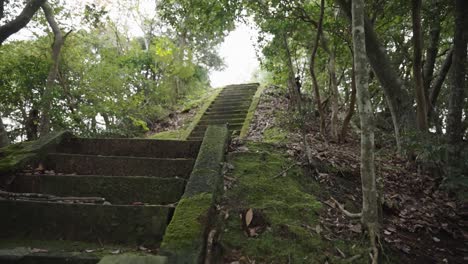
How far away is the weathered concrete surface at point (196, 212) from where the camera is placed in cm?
226

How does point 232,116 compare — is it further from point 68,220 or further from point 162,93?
point 68,220

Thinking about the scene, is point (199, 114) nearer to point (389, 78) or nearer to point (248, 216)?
point (389, 78)

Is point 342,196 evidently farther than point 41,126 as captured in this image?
No

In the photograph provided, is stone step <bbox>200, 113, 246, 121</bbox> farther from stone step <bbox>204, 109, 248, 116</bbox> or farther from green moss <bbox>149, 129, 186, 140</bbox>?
green moss <bbox>149, 129, 186, 140</bbox>

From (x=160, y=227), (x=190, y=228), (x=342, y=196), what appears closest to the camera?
→ (x=190, y=228)

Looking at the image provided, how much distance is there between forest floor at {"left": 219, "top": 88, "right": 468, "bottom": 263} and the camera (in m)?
2.57

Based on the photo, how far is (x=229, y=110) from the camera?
10203mm

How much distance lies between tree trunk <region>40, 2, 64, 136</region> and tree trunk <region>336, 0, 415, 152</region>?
267 inches

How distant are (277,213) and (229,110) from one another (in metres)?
7.45

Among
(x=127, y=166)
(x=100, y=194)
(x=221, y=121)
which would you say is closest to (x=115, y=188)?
(x=100, y=194)

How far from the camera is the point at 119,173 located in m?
3.61

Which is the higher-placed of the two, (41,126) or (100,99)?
(100,99)

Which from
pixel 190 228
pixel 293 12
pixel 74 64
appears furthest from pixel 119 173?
pixel 74 64

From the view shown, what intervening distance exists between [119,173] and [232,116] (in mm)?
6061
